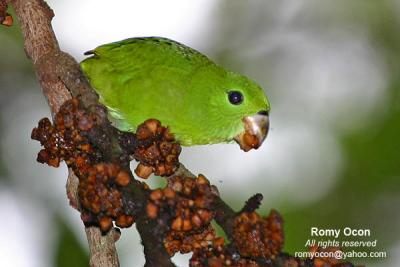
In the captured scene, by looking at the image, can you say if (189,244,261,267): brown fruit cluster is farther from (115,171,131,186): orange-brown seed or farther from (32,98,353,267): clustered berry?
(115,171,131,186): orange-brown seed

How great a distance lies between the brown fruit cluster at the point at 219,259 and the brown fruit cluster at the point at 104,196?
0.37 meters

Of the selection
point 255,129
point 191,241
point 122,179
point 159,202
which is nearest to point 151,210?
point 159,202

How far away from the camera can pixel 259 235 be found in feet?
10.1

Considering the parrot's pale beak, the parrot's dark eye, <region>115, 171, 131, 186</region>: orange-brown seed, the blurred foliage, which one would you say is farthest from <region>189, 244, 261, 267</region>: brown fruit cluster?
the blurred foliage

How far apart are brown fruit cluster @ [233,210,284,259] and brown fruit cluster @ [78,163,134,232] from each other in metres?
0.53

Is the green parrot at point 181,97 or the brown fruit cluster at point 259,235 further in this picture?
the green parrot at point 181,97

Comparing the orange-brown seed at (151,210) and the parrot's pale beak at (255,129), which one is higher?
the parrot's pale beak at (255,129)

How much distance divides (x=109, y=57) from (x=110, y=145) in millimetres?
1944

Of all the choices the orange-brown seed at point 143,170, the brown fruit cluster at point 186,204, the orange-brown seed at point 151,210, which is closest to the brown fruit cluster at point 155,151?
the orange-brown seed at point 143,170

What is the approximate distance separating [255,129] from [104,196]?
6.27 feet

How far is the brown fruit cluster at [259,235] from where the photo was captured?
3.07 metres

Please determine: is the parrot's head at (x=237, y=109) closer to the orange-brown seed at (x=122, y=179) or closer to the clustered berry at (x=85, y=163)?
the clustered berry at (x=85, y=163)

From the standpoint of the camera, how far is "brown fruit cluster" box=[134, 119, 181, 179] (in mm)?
3566

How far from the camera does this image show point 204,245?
3291 millimetres
